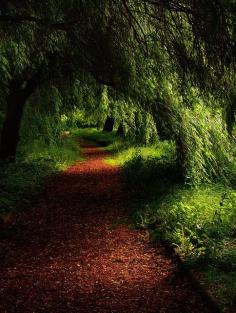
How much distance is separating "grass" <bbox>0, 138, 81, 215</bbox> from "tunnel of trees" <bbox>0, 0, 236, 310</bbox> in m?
0.14

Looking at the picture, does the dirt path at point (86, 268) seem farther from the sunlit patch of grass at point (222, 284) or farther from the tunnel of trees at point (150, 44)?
the tunnel of trees at point (150, 44)


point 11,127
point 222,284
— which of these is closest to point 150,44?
point 222,284

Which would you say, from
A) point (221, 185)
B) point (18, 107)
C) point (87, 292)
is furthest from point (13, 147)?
point (87, 292)

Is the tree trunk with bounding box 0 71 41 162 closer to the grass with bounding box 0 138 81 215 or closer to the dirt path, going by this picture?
the grass with bounding box 0 138 81 215

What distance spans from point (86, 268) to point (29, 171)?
27.1 feet

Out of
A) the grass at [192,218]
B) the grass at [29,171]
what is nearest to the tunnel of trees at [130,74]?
the grass at [29,171]

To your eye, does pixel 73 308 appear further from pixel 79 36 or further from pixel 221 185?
pixel 221 185

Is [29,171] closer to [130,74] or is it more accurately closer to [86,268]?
[130,74]

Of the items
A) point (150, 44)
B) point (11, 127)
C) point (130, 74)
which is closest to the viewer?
point (150, 44)

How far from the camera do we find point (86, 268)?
643cm

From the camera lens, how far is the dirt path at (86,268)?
5203 millimetres

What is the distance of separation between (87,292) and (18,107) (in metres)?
10.5

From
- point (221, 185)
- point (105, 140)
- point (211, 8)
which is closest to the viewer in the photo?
point (211, 8)

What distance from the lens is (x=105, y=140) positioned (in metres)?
31.9
